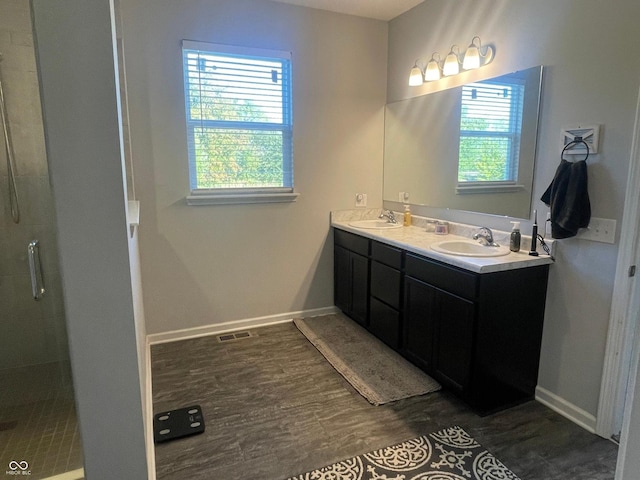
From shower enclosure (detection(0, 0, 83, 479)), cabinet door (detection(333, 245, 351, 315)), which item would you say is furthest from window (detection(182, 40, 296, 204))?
shower enclosure (detection(0, 0, 83, 479))

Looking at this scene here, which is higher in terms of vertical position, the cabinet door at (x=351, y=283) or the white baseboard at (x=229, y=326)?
the cabinet door at (x=351, y=283)

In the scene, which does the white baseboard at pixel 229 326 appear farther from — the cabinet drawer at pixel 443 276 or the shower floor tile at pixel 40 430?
the cabinet drawer at pixel 443 276

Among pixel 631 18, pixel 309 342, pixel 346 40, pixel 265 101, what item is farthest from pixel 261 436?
pixel 346 40

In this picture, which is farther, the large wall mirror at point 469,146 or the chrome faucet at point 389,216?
the chrome faucet at point 389,216

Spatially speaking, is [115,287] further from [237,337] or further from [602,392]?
[602,392]

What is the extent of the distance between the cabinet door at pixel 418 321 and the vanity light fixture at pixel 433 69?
1562 mm

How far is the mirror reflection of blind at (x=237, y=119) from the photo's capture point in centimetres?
315

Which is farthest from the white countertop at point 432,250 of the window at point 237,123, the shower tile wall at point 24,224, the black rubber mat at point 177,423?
the shower tile wall at point 24,224

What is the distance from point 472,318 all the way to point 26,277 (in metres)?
2.81

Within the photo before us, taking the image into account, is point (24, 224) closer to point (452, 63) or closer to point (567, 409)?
point (452, 63)

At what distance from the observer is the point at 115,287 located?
4.58 ft

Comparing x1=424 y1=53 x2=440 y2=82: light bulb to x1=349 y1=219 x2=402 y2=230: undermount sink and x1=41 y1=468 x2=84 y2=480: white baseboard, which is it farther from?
x1=41 y1=468 x2=84 y2=480: white baseboard

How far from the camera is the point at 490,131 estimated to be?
2.74 meters

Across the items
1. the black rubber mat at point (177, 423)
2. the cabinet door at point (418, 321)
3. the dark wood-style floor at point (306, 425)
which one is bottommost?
the dark wood-style floor at point (306, 425)
